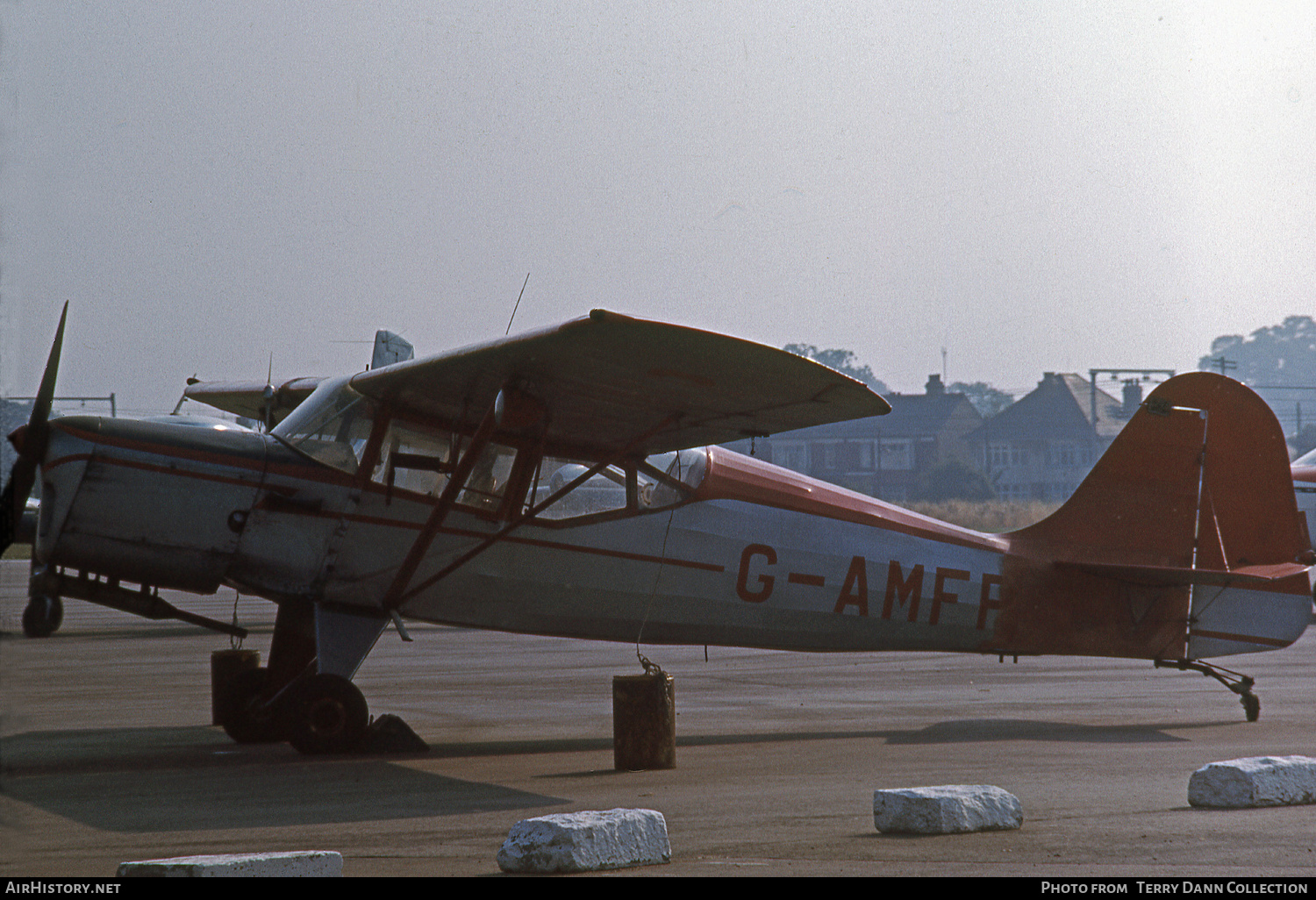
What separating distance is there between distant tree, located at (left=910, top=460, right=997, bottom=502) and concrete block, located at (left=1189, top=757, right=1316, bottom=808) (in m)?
85.0

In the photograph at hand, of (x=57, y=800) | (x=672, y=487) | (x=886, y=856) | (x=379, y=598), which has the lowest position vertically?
(x=57, y=800)

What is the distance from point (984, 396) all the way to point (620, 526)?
594 ft

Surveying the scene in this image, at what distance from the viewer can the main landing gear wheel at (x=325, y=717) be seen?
8.11 m

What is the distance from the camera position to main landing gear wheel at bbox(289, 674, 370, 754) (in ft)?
26.6

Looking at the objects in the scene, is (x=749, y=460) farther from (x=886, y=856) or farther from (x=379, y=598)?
(x=886, y=856)

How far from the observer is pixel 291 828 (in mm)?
5754

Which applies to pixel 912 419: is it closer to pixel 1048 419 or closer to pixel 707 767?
pixel 1048 419

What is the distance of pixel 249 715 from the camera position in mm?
9070

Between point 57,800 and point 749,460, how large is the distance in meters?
5.17

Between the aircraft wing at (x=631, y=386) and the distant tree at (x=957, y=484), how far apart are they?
83.2 meters

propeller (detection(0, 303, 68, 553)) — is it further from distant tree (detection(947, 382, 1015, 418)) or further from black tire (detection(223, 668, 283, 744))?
distant tree (detection(947, 382, 1015, 418))

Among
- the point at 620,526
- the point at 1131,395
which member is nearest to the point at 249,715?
the point at 620,526

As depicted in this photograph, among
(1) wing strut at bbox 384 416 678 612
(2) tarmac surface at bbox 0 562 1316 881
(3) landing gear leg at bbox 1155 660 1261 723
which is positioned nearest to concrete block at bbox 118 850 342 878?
(2) tarmac surface at bbox 0 562 1316 881
